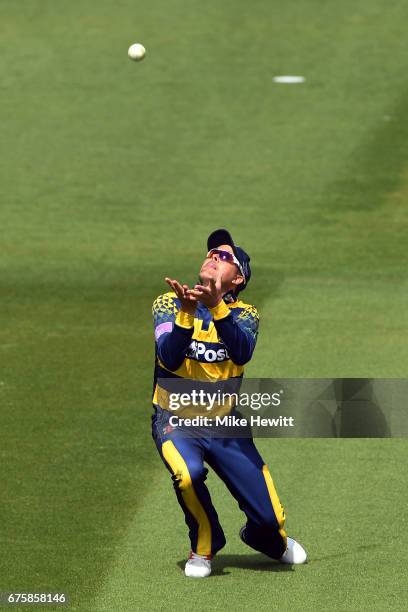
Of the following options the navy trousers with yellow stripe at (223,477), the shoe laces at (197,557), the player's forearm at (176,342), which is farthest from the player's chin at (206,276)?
the shoe laces at (197,557)

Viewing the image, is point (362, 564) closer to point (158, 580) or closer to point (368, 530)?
point (368, 530)

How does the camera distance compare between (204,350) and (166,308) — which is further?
(166,308)

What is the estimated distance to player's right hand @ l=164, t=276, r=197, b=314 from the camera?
8836 millimetres

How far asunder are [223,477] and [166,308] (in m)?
1.27

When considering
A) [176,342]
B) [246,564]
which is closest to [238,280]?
[176,342]

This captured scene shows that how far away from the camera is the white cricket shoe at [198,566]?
9.76 metres

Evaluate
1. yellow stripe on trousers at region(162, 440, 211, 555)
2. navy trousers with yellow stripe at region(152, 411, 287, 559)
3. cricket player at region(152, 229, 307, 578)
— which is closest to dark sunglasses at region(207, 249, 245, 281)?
cricket player at region(152, 229, 307, 578)

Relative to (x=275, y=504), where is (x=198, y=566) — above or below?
below

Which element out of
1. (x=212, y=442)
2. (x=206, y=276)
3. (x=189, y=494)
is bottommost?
(x=189, y=494)

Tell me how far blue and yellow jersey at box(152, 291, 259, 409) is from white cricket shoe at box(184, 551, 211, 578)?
113 cm

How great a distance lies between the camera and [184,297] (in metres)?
8.95

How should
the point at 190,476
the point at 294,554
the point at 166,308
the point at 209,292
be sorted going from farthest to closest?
the point at 294,554, the point at 166,308, the point at 190,476, the point at 209,292

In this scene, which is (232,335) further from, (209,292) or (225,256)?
(225,256)

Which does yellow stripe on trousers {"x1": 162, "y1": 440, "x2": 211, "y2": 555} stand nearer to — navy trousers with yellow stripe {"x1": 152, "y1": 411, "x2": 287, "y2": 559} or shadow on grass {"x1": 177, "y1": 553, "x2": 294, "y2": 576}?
navy trousers with yellow stripe {"x1": 152, "y1": 411, "x2": 287, "y2": 559}
